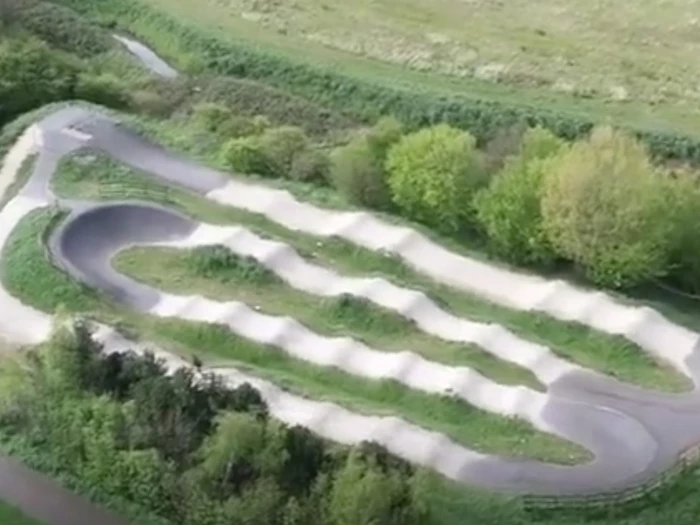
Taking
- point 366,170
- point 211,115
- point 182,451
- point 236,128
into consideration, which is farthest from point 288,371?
point 211,115

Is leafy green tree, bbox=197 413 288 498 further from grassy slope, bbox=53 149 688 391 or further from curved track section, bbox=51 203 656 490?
grassy slope, bbox=53 149 688 391

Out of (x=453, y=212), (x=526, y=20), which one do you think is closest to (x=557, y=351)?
(x=453, y=212)

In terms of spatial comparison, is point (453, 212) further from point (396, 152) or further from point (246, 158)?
point (246, 158)

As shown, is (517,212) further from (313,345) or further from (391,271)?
(313,345)

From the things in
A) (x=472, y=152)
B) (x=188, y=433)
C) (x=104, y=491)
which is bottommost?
(x=104, y=491)

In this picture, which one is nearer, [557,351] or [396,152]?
[557,351]

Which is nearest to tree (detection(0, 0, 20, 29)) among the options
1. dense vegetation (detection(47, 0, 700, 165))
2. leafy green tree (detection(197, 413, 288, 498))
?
dense vegetation (detection(47, 0, 700, 165))

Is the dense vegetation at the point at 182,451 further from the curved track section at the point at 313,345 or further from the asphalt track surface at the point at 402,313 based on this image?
the curved track section at the point at 313,345
